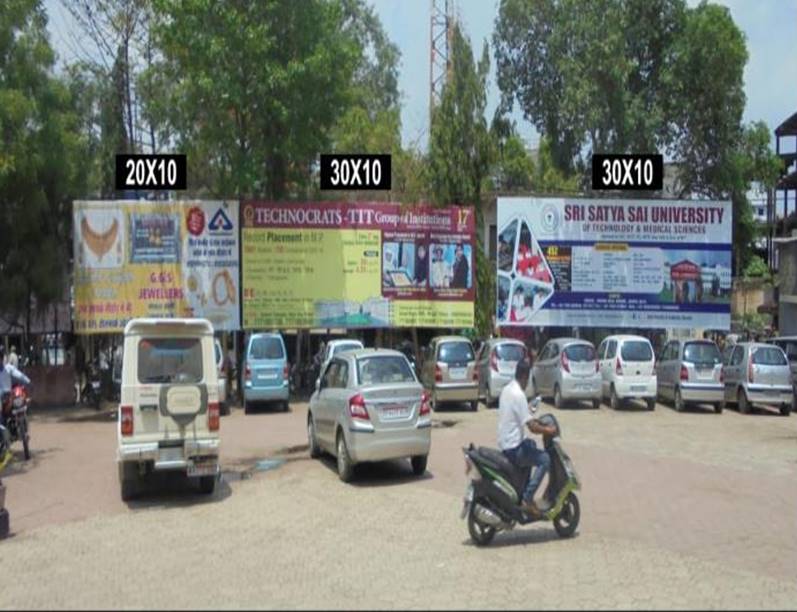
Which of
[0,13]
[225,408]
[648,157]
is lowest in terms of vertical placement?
[225,408]

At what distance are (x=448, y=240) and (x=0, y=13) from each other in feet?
44.7

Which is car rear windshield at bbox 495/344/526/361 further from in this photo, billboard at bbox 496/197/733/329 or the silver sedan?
the silver sedan

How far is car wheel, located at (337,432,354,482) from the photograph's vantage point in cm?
1407

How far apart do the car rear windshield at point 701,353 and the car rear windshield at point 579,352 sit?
2326 millimetres

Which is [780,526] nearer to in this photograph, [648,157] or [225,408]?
[225,408]

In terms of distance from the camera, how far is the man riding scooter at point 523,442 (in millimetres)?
10039

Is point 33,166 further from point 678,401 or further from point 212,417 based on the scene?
point 678,401

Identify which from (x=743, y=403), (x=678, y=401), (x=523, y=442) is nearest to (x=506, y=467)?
(x=523, y=442)

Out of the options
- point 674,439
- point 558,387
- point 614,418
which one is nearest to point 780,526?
point 674,439

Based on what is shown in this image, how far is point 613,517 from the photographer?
11.6m

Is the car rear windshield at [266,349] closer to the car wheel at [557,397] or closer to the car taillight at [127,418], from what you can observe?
the car wheel at [557,397]

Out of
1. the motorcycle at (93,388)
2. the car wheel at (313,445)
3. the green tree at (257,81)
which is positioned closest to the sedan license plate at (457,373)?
the car wheel at (313,445)

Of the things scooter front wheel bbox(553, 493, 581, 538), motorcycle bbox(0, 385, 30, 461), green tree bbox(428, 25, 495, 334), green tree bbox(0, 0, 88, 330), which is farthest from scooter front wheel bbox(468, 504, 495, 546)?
green tree bbox(428, 25, 495, 334)

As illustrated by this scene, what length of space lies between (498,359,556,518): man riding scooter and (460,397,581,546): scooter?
6 centimetres
